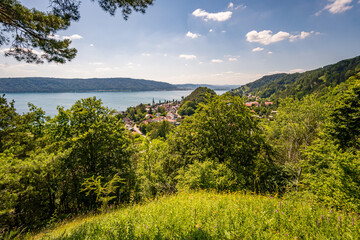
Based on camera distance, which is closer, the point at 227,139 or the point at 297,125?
the point at 227,139

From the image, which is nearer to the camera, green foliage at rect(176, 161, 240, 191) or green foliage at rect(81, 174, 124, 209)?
green foliage at rect(81, 174, 124, 209)

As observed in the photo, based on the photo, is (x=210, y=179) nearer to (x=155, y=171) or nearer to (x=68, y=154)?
A: (x=155, y=171)

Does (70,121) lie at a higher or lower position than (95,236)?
higher

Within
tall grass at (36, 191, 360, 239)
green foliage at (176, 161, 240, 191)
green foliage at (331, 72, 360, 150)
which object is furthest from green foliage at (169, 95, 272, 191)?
tall grass at (36, 191, 360, 239)

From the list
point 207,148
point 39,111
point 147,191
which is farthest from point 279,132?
point 39,111

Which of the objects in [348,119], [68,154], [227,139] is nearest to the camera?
[348,119]

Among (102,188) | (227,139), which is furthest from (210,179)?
(102,188)

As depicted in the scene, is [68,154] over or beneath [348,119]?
beneath

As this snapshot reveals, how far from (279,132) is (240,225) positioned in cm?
1774

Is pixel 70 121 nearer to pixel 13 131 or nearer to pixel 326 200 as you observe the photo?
pixel 13 131

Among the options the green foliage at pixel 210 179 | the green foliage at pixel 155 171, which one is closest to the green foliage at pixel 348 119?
the green foliage at pixel 210 179

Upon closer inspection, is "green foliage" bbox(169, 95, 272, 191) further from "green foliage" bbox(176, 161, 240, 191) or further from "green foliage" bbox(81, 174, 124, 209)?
"green foliage" bbox(81, 174, 124, 209)

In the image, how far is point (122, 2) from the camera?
4754mm

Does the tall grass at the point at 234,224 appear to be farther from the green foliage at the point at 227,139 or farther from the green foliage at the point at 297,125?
the green foliage at the point at 297,125
